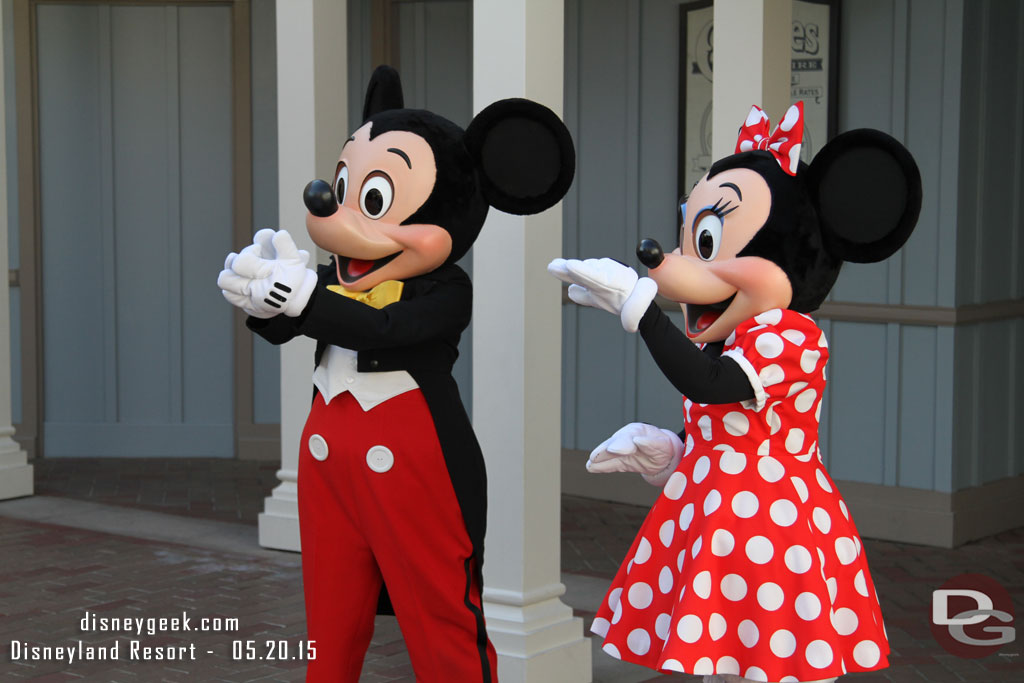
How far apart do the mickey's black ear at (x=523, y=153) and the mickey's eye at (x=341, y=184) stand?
0.33 m

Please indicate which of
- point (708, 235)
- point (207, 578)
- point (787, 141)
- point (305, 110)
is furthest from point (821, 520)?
point (305, 110)

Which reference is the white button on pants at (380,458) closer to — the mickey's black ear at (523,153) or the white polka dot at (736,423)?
the mickey's black ear at (523,153)

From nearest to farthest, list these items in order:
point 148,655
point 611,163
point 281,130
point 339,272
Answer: point 339,272 < point 148,655 < point 281,130 < point 611,163

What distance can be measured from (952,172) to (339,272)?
12.5ft

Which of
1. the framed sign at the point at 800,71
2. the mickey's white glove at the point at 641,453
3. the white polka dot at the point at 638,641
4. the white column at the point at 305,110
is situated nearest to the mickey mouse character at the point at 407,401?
the mickey's white glove at the point at 641,453

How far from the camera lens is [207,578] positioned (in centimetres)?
554

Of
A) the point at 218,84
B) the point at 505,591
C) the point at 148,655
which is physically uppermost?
the point at 218,84

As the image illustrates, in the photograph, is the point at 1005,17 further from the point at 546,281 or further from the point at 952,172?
the point at 546,281

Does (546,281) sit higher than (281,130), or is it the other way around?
(281,130)

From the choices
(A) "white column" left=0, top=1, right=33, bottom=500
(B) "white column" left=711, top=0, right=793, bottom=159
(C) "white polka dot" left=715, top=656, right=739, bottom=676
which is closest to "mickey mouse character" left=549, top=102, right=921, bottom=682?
(C) "white polka dot" left=715, top=656, right=739, bottom=676

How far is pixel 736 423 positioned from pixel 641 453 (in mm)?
303

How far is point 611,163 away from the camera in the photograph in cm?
733

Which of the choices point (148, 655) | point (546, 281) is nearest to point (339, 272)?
point (546, 281)

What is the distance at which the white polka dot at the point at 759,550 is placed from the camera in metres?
2.81
